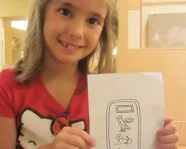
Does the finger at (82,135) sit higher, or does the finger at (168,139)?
the finger at (82,135)

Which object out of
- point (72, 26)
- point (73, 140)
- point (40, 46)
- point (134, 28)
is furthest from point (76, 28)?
point (134, 28)

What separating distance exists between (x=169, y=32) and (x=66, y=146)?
3.53 ft

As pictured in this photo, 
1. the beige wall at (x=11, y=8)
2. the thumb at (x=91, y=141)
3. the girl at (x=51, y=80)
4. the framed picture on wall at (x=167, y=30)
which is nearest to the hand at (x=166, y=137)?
the girl at (x=51, y=80)

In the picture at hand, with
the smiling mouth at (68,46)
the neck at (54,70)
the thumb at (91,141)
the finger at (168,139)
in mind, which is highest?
the smiling mouth at (68,46)

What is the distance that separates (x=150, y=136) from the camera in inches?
20.2

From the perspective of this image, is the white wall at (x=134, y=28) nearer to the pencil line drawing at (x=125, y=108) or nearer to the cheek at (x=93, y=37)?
the cheek at (x=93, y=37)

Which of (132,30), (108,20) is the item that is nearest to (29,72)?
(108,20)

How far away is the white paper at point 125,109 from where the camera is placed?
0.49 m

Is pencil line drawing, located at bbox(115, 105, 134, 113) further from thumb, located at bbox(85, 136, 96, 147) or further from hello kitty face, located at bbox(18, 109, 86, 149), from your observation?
hello kitty face, located at bbox(18, 109, 86, 149)

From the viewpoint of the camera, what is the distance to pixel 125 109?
0.50 m

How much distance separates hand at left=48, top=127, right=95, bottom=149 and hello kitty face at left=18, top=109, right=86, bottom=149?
128 millimetres

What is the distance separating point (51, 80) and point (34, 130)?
5.1 inches

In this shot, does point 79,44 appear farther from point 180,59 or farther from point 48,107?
point 180,59

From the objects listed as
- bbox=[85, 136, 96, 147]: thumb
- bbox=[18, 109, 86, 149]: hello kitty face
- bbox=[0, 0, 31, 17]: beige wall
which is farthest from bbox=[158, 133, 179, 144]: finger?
bbox=[0, 0, 31, 17]: beige wall
